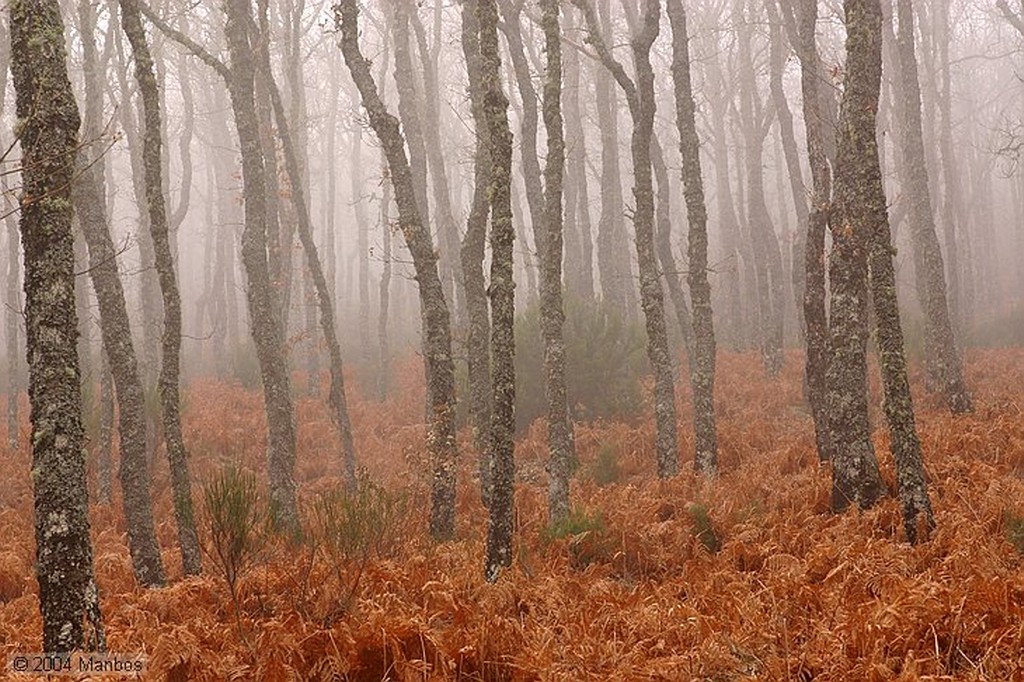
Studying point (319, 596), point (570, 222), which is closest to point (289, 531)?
point (319, 596)

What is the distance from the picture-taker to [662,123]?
3716 centimetres

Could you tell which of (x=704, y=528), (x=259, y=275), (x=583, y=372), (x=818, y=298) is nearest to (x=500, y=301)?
(x=704, y=528)

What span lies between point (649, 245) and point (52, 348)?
7.46m

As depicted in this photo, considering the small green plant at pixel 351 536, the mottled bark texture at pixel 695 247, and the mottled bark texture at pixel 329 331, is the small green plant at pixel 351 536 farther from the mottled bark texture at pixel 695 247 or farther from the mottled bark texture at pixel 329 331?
the mottled bark texture at pixel 695 247

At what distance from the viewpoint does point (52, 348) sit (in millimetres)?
4555

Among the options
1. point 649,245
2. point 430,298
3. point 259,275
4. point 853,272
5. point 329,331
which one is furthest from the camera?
point 329,331

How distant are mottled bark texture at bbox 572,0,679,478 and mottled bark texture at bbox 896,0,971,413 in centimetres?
436

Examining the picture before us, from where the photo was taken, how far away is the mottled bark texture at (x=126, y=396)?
285 inches

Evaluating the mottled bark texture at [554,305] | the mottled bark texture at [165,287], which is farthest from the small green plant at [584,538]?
the mottled bark texture at [165,287]

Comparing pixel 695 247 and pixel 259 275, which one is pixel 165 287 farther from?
pixel 695 247

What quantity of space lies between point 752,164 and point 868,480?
1473 cm

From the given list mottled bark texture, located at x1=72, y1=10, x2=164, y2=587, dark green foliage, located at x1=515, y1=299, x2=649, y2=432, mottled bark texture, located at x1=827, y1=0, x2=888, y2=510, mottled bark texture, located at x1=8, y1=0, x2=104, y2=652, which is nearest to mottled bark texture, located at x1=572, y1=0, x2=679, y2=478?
mottled bark texture, located at x1=827, y1=0, x2=888, y2=510

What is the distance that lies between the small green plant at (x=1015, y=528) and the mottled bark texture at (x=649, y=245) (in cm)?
425

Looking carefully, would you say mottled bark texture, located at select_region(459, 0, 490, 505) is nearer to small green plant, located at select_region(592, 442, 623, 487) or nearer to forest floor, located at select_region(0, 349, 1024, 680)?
forest floor, located at select_region(0, 349, 1024, 680)
